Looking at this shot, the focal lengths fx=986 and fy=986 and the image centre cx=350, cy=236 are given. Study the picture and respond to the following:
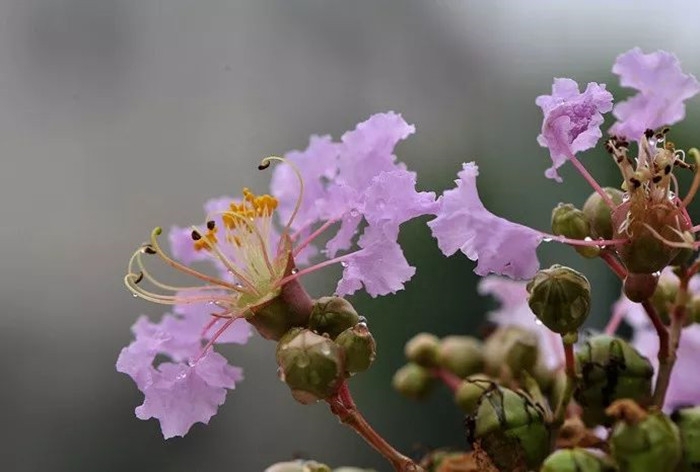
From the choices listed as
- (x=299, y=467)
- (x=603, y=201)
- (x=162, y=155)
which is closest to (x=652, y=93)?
(x=603, y=201)

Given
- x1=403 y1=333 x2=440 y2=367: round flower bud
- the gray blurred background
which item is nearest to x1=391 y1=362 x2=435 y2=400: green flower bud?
x1=403 y1=333 x2=440 y2=367: round flower bud

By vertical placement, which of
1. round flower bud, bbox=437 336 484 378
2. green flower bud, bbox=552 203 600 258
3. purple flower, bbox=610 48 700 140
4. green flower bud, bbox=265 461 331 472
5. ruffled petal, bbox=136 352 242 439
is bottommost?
round flower bud, bbox=437 336 484 378

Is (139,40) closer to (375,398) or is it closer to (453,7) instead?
(453,7)

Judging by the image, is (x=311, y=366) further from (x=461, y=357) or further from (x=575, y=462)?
(x=461, y=357)

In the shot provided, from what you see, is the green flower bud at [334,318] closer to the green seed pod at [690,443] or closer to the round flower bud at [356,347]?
the round flower bud at [356,347]

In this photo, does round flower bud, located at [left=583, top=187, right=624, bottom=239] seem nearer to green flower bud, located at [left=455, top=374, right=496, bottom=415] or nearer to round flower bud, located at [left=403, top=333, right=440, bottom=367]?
green flower bud, located at [left=455, top=374, right=496, bottom=415]

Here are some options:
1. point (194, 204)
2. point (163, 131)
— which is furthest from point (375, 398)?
point (163, 131)

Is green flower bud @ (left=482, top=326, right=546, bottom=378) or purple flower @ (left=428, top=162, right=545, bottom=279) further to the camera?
green flower bud @ (left=482, top=326, right=546, bottom=378)
